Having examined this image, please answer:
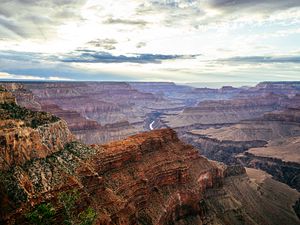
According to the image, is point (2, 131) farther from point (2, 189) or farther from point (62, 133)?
point (62, 133)

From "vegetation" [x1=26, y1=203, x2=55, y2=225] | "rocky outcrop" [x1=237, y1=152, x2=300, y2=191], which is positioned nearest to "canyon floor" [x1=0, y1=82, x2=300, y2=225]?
"vegetation" [x1=26, y1=203, x2=55, y2=225]

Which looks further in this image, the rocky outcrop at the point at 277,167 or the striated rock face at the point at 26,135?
the rocky outcrop at the point at 277,167

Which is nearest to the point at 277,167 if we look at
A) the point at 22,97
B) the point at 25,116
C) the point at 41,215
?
the point at 22,97

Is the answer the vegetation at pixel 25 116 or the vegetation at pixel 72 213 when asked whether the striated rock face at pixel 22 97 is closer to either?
the vegetation at pixel 25 116

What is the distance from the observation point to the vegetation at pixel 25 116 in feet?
185

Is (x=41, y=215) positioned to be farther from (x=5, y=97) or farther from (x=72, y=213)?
(x=5, y=97)

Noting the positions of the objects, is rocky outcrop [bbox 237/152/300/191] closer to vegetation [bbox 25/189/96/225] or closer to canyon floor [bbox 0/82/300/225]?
canyon floor [bbox 0/82/300/225]

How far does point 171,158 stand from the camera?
84.7 m

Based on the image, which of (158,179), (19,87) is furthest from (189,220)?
(19,87)

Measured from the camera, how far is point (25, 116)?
5925 cm

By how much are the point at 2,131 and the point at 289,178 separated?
4882 inches

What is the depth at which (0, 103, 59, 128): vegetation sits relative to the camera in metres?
56.3

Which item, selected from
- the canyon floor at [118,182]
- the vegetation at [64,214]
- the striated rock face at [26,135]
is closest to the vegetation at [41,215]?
the vegetation at [64,214]

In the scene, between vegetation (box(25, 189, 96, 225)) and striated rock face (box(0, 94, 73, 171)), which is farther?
striated rock face (box(0, 94, 73, 171))
